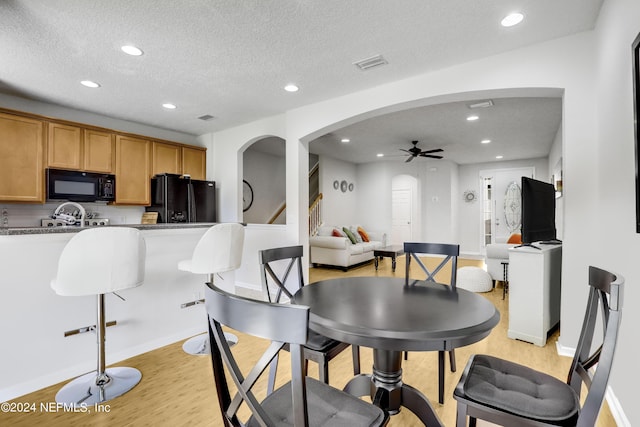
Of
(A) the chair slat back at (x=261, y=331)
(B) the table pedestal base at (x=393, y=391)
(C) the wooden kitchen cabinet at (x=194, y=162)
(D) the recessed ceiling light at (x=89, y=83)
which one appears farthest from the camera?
(C) the wooden kitchen cabinet at (x=194, y=162)

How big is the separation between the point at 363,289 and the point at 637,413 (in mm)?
1421

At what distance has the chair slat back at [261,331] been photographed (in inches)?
30.9

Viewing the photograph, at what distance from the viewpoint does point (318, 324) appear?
1.29m

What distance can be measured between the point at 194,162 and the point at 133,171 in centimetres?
99

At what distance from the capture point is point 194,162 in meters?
5.46

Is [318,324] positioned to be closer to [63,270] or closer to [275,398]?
[275,398]

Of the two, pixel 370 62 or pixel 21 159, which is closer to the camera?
pixel 370 62

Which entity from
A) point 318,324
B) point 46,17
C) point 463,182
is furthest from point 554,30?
point 463,182

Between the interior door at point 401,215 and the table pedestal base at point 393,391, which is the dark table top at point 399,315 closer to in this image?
the table pedestal base at point 393,391

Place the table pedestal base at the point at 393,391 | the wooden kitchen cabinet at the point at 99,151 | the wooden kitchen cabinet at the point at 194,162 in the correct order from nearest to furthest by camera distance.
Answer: the table pedestal base at the point at 393,391
the wooden kitchen cabinet at the point at 99,151
the wooden kitchen cabinet at the point at 194,162

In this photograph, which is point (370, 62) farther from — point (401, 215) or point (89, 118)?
point (401, 215)

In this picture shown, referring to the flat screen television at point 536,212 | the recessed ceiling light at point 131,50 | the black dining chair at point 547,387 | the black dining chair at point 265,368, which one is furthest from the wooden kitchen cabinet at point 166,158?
the black dining chair at point 547,387

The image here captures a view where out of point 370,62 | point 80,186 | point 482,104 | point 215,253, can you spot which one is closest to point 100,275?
point 215,253

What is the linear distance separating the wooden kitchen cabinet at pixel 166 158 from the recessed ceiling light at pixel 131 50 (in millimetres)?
2420
